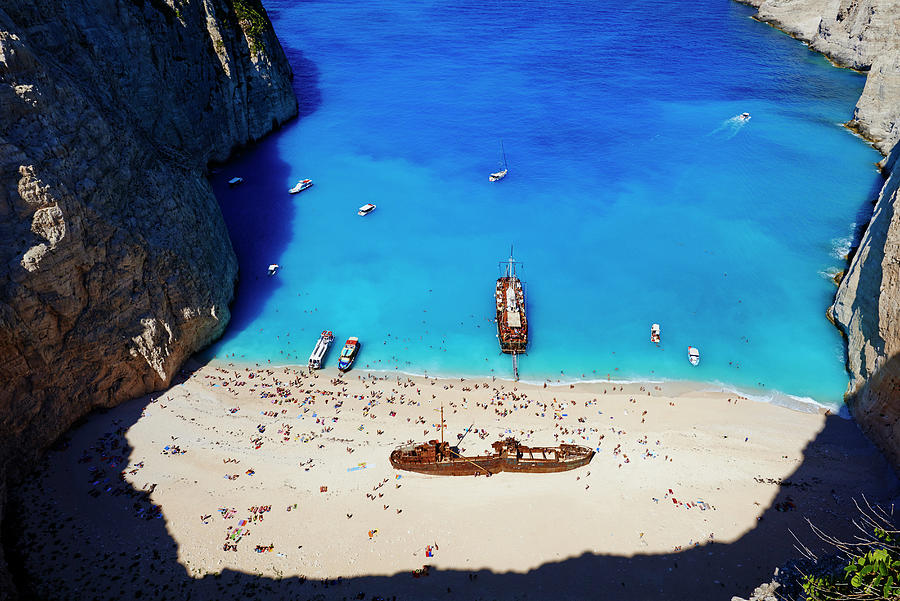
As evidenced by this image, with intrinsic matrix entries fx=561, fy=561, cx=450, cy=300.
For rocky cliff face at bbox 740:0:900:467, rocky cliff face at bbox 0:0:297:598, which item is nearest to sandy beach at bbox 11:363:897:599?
rocky cliff face at bbox 740:0:900:467

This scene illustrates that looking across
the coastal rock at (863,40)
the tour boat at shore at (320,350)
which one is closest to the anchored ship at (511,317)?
the tour boat at shore at (320,350)

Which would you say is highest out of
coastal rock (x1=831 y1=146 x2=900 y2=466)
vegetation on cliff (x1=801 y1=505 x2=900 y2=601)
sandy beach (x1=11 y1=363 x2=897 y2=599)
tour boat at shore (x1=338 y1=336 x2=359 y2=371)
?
vegetation on cliff (x1=801 y1=505 x2=900 y2=601)

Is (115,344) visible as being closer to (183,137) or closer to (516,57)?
(183,137)

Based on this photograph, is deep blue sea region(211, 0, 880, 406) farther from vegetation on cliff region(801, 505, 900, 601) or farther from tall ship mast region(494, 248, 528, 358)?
vegetation on cliff region(801, 505, 900, 601)

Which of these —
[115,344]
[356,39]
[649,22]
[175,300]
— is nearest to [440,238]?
[175,300]

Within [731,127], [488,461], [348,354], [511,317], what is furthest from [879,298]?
[731,127]

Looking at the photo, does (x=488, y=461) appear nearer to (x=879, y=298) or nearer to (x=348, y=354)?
(x=348, y=354)

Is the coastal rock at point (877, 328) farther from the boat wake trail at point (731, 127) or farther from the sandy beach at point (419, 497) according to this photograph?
the boat wake trail at point (731, 127)
